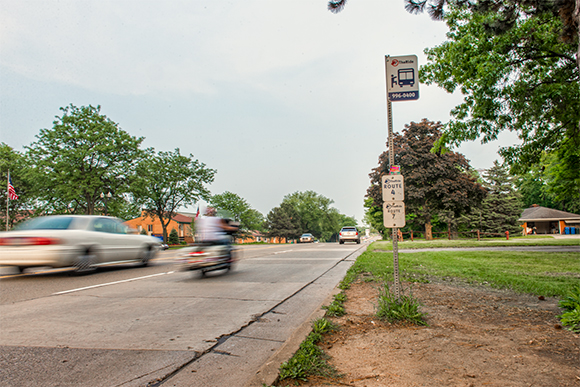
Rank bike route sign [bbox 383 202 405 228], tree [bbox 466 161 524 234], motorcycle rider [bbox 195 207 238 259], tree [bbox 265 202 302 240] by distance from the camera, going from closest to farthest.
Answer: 1. bike route sign [bbox 383 202 405 228]
2. motorcycle rider [bbox 195 207 238 259]
3. tree [bbox 466 161 524 234]
4. tree [bbox 265 202 302 240]

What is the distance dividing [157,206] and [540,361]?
4843 cm

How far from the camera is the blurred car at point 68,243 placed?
9258 mm

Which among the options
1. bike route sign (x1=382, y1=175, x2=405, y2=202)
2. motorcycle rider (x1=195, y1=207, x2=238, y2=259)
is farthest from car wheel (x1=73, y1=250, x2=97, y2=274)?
bike route sign (x1=382, y1=175, x2=405, y2=202)

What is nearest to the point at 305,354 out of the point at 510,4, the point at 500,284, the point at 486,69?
the point at 500,284

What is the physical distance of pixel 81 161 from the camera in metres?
34.3

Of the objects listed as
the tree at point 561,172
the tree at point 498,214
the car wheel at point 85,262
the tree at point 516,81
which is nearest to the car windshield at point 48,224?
the car wheel at point 85,262

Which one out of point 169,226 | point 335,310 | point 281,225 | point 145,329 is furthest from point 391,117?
point 169,226

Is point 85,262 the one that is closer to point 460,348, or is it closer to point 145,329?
point 145,329

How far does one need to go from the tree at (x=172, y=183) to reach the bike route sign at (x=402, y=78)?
143 ft

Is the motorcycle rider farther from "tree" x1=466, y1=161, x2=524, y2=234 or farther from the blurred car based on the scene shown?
"tree" x1=466, y1=161, x2=524, y2=234

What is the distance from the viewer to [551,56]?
41.3ft

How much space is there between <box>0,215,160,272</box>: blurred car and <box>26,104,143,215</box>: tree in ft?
81.4

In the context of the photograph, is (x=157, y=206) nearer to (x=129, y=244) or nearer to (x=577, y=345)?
(x=129, y=244)

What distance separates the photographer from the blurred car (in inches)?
364
